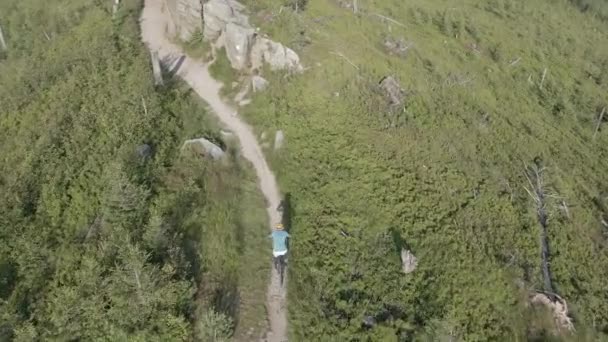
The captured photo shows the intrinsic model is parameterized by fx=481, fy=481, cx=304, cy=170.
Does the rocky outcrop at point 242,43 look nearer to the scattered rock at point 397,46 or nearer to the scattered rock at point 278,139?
the scattered rock at point 278,139

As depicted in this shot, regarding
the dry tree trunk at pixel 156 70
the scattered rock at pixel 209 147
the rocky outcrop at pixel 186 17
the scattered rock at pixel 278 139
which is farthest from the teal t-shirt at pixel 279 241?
the rocky outcrop at pixel 186 17

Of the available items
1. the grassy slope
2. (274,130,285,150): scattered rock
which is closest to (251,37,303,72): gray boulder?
the grassy slope

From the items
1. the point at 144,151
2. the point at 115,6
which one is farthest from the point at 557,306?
the point at 115,6

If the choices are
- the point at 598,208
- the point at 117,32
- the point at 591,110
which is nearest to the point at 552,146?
the point at 598,208

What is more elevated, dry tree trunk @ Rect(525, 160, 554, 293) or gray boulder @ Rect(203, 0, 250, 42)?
gray boulder @ Rect(203, 0, 250, 42)

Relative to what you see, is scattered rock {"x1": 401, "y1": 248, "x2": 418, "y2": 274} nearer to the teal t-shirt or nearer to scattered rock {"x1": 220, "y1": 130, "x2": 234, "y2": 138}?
the teal t-shirt

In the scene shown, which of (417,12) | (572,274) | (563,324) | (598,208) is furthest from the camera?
(417,12)

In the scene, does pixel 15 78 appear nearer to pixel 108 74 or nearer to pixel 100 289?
pixel 108 74
